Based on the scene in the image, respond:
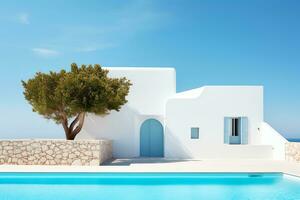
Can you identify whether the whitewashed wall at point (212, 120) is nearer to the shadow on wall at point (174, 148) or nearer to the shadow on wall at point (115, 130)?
the shadow on wall at point (174, 148)

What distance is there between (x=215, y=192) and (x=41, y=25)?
47.2 feet

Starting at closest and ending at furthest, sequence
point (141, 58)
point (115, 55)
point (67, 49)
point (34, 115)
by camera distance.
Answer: point (34, 115) → point (67, 49) → point (115, 55) → point (141, 58)

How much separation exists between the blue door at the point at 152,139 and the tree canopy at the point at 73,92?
311 centimetres

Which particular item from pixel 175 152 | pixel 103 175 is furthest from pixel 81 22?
pixel 103 175

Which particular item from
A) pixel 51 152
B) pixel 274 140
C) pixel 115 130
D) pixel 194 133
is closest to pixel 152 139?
pixel 115 130

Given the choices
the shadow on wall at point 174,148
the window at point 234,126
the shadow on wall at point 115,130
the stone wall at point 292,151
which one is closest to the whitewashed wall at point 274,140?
the stone wall at point 292,151

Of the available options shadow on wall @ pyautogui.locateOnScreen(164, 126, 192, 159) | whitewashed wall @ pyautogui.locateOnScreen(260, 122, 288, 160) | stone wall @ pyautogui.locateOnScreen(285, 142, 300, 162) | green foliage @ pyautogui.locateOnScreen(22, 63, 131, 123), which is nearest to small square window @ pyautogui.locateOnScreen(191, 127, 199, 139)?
shadow on wall @ pyautogui.locateOnScreen(164, 126, 192, 159)

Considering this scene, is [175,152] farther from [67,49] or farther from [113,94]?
[67,49]

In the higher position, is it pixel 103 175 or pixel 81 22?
pixel 81 22

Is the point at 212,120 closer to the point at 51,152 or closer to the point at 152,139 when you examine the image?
the point at 152,139

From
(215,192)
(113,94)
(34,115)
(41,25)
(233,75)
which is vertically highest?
(41,25)

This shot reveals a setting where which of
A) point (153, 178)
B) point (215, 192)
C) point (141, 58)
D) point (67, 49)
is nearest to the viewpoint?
point (215, 192)

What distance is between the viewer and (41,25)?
2002 centimetres

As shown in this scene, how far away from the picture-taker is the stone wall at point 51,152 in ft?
49.8
